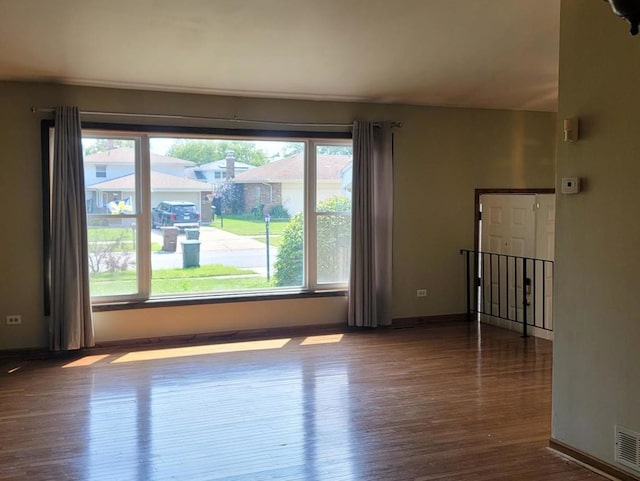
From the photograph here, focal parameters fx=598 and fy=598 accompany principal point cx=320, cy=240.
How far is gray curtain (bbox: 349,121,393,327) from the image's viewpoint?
648 centimetres

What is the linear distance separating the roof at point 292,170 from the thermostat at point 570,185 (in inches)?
138

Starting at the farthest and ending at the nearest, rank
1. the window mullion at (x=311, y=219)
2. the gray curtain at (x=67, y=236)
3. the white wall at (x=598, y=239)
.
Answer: the window mullion at (x=311, y=219) < the gray curtain at (x=67, y=236) < the white wall at (x=598, y=239)

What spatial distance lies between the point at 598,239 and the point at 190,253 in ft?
13.6

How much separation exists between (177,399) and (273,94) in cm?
328

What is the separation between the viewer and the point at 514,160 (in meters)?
7.31

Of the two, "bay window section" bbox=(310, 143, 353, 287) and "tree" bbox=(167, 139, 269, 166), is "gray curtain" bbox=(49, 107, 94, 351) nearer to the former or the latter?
"tree" bbox=(167, 139, 269, 166)

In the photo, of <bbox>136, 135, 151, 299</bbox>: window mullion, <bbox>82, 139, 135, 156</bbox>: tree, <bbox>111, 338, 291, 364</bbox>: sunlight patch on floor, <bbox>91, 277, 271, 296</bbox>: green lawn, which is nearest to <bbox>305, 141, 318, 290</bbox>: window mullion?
<bbox>91, 277, 271, 296</bbox>: green lawn

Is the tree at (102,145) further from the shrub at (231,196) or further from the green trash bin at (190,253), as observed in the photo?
the green trash bin at (190,253)

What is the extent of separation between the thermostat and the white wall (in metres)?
0.04

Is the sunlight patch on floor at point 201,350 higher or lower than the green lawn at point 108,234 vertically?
lower

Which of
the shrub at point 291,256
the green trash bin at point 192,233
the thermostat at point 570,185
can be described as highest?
the thermostat at point 570,185

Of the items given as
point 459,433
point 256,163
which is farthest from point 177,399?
point 256,163

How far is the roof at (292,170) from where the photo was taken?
21.1 ft

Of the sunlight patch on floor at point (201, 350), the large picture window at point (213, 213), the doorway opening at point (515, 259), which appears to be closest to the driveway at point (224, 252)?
the large picture window at point (213, 213)
